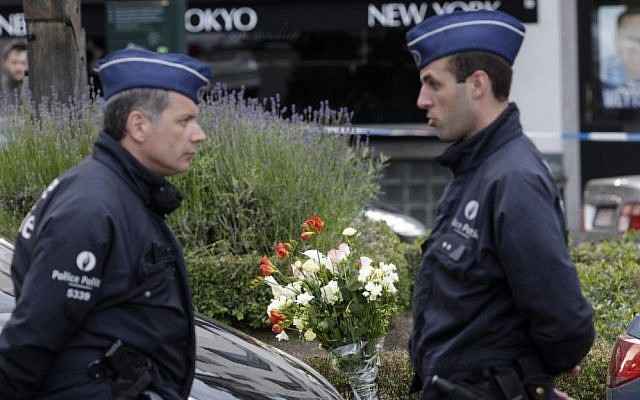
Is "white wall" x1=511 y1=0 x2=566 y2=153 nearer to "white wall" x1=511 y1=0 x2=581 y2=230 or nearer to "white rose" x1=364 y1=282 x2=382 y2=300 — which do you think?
"white wall" x1=511 y1=0 x2=581 y2=230

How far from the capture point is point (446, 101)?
3.75m

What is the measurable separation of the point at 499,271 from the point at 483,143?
35cm

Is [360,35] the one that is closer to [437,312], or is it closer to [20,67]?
[20,67]

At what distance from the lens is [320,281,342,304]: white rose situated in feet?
18.9

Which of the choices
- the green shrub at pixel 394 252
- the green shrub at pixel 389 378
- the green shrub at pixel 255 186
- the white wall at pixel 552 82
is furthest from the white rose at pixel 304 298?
the white wall at pixel 552 82

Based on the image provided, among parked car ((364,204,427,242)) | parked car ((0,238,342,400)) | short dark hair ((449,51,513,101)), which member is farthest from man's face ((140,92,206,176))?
parked car ((364,204,427,242))

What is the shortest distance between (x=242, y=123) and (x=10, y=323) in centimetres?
464

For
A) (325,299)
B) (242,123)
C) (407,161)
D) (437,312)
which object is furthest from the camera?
(407,161)

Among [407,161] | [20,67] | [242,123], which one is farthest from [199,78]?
[407,161]

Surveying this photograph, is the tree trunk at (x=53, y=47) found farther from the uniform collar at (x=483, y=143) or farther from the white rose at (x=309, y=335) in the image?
the uniform collar at (x=483, y=143)

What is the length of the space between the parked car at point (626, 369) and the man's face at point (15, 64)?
21.6 ft

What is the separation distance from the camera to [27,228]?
11.8 ft

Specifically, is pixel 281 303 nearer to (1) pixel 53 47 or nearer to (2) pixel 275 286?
(2) pixel 275 286

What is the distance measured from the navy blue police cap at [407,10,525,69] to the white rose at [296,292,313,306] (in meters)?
2.13
